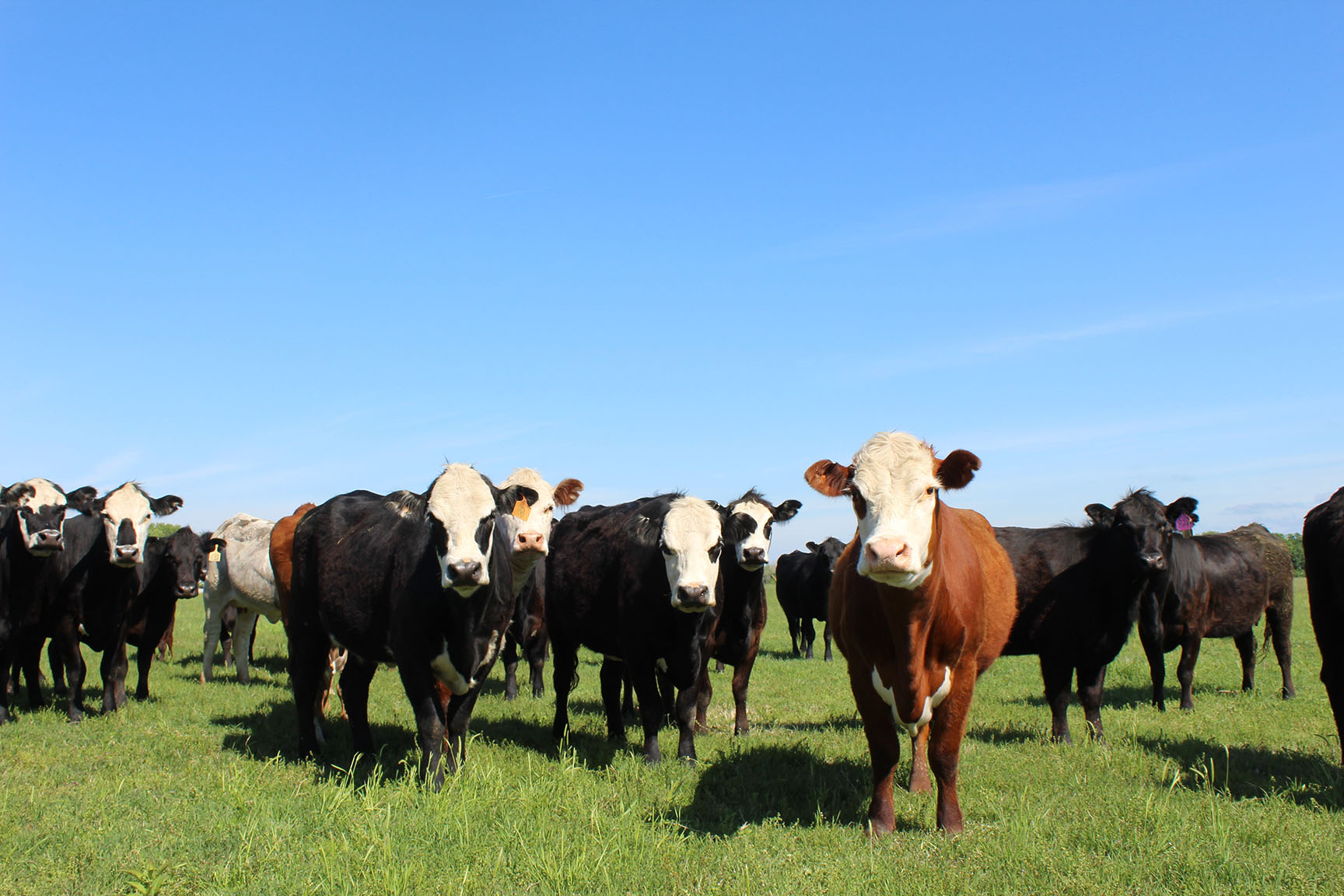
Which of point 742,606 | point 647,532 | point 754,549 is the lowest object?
point 742,606

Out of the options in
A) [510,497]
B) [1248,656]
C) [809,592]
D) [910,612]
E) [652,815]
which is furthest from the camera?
[809,592]

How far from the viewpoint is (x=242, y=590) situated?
44.0ft

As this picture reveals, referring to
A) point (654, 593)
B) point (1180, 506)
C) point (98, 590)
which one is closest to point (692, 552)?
point (654, 593)

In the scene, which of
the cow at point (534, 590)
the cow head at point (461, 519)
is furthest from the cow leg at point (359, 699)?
the cow head at point (461, 519)

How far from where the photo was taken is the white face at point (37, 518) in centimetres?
970

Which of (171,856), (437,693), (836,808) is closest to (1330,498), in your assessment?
(836,808)

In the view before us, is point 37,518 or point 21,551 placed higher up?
point 37,518

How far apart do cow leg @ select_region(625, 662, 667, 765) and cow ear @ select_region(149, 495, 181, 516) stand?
6.86 meters

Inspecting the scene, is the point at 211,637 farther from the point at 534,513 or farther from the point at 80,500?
the point at 534,513

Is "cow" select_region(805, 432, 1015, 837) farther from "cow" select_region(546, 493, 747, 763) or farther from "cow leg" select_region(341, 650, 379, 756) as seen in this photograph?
"cow leg" select_region(341, 650, 379, 756)

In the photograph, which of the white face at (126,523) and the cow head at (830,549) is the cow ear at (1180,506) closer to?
the cow head at (830,549)

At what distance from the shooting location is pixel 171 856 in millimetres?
4887

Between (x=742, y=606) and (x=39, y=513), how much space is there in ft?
24.5

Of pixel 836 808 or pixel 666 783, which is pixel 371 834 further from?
pixel 836 808
